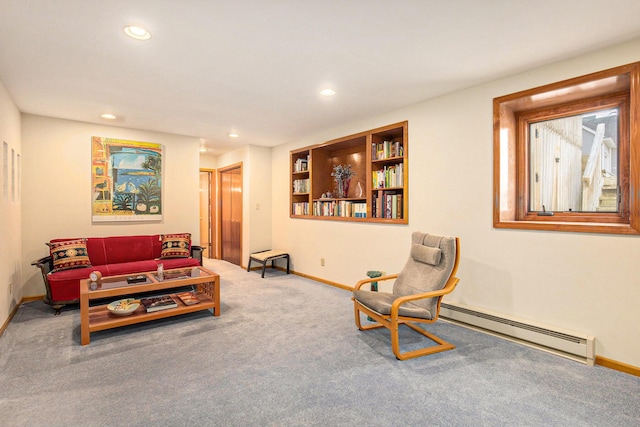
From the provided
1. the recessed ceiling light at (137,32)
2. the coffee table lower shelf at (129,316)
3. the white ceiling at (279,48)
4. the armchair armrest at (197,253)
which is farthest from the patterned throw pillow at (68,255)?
the recessed ceiling light at (137,32)

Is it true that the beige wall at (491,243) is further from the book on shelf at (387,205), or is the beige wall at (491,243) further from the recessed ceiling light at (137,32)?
the recessed ceiling light at (137,32)

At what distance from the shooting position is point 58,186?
4.41 meters

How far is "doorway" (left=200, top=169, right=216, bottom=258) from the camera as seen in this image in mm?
7621

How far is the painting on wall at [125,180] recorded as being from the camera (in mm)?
4688

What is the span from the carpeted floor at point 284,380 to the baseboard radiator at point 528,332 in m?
0.09

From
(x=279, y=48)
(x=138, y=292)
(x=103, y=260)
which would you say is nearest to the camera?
(x=279, y=48)

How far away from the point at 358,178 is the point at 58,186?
166 inches

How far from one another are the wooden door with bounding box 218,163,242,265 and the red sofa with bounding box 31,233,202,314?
173 centimetres

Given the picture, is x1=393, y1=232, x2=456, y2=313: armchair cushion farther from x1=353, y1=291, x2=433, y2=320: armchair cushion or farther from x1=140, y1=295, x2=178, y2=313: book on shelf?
x1=140, y1=295, x2=178, y2=313: book on shelf

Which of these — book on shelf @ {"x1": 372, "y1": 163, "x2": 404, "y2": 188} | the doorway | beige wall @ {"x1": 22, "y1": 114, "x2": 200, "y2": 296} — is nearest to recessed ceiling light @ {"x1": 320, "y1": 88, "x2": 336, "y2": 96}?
book on shelf @ {"x1": 372, "y1": 163, "x2": 404, "y2": 188}

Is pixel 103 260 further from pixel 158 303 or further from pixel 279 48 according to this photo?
pixel 279 48

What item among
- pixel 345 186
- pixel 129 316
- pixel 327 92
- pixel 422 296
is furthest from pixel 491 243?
pixel 129 316

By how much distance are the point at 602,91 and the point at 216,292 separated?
407 centimetres

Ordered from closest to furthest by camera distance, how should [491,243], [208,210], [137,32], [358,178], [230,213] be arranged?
[137,32]
[491,243]
[358,178]
[230,213]
[208,210]
